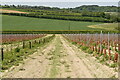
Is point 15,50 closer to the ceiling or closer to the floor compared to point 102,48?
closer to the floor

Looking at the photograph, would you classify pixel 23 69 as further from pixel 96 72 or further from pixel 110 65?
pixel 110 65

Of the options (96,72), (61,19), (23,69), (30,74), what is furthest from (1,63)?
(61,19)

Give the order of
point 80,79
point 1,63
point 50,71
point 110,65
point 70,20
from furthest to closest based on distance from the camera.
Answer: point 70,20
point 1,63
point 110,65
point 50,71
point 80,79

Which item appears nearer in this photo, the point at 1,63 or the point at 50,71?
the point at 50,71

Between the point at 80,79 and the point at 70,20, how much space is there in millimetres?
117101

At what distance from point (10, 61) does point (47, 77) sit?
5.65 m

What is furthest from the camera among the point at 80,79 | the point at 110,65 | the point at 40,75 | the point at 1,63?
the point at 1,63

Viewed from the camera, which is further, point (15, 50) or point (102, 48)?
point (15, 50)

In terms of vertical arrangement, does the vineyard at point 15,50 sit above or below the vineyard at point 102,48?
below

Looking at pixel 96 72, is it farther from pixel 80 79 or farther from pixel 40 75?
pixel 40 75

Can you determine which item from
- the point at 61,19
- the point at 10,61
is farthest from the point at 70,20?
the point at 10,61

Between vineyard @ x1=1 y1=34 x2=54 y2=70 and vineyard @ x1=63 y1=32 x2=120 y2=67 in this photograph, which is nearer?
vineyard @ x1=1 y1=34 x2=54 y2=70

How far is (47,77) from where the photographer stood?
420 inches

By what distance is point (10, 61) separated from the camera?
15.6 metres
